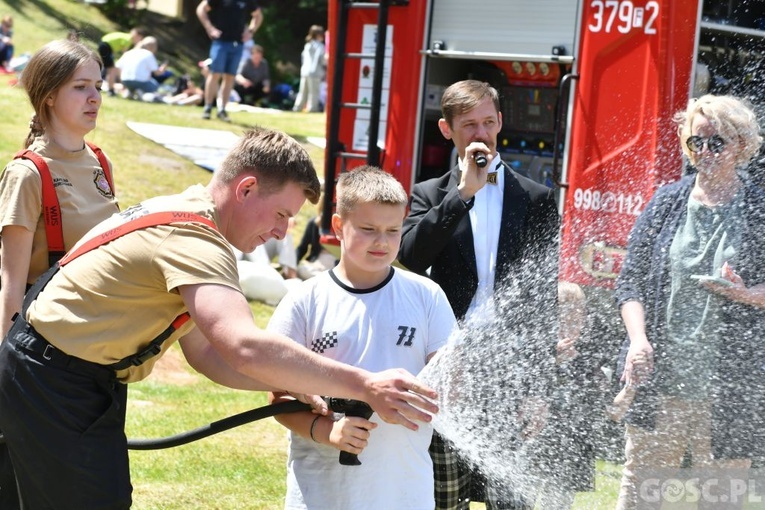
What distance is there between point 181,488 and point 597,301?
245 cm

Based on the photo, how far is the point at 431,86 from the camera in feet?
25.1

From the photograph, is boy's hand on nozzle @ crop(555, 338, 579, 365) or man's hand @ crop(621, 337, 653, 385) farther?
boy's hand on nozzle @ crop(555, 338, 579, 365)

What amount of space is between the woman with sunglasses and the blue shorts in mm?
11677

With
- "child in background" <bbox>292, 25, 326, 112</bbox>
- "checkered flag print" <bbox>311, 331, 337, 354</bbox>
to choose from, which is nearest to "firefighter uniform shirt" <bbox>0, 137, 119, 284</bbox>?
"checkered flag print" <bbox>311, 331, 337, 354</bbox>

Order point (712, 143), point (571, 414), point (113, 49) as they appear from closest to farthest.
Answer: point (712, 143) < point (571, 414) < point (113, 49)

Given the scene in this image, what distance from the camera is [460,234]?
4012 mm

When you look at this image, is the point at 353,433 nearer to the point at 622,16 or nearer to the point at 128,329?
the point at 128,329

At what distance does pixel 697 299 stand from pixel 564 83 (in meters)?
2.78

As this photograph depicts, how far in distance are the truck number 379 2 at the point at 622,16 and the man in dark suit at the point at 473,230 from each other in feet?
7.52

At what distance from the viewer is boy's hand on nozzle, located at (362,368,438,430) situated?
2.56 metres

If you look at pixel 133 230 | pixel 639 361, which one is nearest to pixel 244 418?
pixel 133 230

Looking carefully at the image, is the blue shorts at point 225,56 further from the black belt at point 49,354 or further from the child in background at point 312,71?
the black belt at point 49,354

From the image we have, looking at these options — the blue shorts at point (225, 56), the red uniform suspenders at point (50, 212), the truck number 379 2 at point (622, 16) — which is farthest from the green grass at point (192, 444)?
the blue shorts at point (225, 56)

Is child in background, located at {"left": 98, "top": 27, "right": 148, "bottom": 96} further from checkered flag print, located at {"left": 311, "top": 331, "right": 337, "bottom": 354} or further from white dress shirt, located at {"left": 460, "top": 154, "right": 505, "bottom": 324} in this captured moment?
checkered flag print, located at {"left": 311, "top": 331, "right": 337, "bottom": 354}
